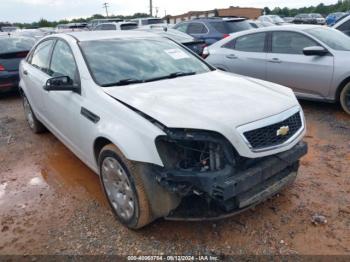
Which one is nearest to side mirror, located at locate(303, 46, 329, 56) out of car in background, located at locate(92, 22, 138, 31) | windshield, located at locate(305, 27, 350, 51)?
windshield, located at locate(305, 27, 350, 51)

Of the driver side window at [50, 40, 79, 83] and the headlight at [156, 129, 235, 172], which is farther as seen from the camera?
the driver side window at [50, 40, 79, 83]

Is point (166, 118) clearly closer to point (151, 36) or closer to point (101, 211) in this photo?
point (101, 211)

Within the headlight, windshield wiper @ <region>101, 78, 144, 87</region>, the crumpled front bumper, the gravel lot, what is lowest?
the gravel lot

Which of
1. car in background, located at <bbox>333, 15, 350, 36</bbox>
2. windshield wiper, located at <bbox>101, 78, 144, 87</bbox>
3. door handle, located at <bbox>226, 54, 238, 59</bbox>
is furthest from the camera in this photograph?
car in background, located at <bbox>333, 15, 350, 36</bbox>

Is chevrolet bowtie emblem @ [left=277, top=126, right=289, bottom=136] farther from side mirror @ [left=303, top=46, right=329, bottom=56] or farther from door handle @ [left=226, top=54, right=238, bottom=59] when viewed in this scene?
door handle @ [left=226, top=54, right=238, bottom=59]

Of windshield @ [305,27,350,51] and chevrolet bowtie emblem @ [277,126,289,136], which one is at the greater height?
windshield @ [305,27,350,51]

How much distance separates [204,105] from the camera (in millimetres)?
2795

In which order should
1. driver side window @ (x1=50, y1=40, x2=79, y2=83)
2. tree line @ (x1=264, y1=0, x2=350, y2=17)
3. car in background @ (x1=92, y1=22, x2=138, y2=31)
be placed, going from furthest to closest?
tree line @ (x1=264, y1=0, x2=350, y2=17)
car in background @ (x1=92, y1=22, x2=138, y2=31)
driver side window @ (x1=50, y1=40, x2=79, y2=83)

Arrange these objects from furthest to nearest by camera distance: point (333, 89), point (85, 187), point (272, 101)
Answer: point (333, 89)
point (85, 187)
point (272, 101)

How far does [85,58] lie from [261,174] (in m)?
2.15

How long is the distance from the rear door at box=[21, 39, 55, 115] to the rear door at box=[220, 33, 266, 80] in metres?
3.79

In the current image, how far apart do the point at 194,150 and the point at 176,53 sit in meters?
1.88

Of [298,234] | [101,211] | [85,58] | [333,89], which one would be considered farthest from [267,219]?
[333,89]

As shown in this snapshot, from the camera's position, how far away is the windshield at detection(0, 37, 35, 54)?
859 centimetres
